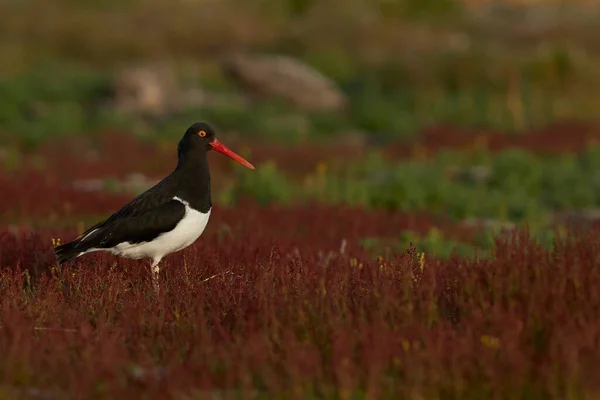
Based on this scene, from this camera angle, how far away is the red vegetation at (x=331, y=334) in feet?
14.3

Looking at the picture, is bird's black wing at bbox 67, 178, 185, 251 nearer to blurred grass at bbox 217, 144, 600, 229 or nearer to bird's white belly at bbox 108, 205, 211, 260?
bird's white belly at bbox 108, 205, 211, 260

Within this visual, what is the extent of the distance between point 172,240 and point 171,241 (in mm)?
14

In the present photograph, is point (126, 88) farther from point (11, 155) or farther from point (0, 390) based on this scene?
point (0, 390)

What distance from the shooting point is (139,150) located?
20672 millimetres

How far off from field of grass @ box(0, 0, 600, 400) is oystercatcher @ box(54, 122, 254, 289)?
0.73ft

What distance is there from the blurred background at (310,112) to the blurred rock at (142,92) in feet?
0.20

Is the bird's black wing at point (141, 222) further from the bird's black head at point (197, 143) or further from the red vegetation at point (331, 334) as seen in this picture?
the red vegetation at point (331, 334)

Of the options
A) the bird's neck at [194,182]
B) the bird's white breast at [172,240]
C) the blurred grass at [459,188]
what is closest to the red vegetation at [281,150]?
the blurred grass at [459,188]

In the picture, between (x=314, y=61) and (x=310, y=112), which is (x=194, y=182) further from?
(x=314, y=61)

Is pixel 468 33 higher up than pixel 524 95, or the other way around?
pixel 468 33

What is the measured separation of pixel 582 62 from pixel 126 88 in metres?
13.1

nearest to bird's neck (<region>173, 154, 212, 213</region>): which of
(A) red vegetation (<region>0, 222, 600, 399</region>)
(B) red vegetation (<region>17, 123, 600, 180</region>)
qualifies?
(A) red vegetation (<region>0, 222, 600, 399</region>)

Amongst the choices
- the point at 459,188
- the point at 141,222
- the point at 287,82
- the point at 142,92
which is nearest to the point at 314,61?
the point at 287,82

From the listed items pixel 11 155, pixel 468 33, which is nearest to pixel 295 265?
pixel 11 155
